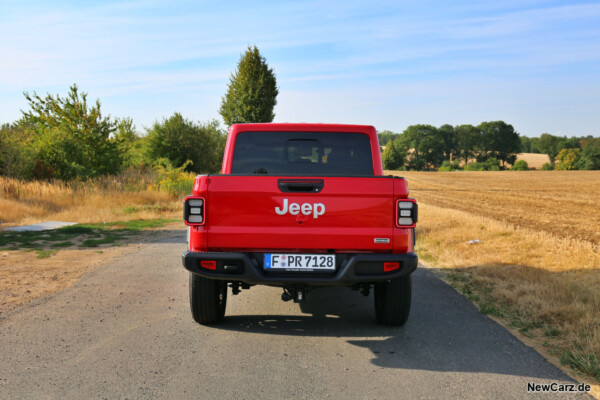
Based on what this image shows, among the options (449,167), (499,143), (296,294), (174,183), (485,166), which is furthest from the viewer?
(499,143)

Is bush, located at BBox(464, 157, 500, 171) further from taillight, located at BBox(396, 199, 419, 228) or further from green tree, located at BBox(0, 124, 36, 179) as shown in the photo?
taillight, located at BBox(396, 199, 419, 228)

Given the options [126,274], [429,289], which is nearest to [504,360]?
[429,289]

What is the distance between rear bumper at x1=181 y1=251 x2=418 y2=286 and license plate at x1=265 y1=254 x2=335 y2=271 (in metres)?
0.05

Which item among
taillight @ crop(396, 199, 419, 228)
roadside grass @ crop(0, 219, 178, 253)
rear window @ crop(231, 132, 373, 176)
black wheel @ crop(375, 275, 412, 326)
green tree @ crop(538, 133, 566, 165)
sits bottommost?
roadside grass @ crop(0, 219, 178, 253)

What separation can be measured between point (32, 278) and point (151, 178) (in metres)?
15.8

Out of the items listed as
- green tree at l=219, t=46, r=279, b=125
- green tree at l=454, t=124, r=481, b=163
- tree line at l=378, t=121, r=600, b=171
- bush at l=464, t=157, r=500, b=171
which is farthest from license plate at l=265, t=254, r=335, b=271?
green tree at l=454, t=124, r=481, b=163

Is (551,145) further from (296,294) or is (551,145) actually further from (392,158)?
(296,294)

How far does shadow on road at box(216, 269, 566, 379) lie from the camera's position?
12.8ft

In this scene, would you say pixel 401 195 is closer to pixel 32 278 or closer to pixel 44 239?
pixel 32 278

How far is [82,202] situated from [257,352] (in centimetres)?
1480

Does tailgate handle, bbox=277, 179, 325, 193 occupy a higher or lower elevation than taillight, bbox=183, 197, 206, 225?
higher

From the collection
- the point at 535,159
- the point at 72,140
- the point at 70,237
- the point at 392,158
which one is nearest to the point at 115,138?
the point at 72,140

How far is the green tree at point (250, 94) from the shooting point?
176 feet

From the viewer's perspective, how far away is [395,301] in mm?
4742
